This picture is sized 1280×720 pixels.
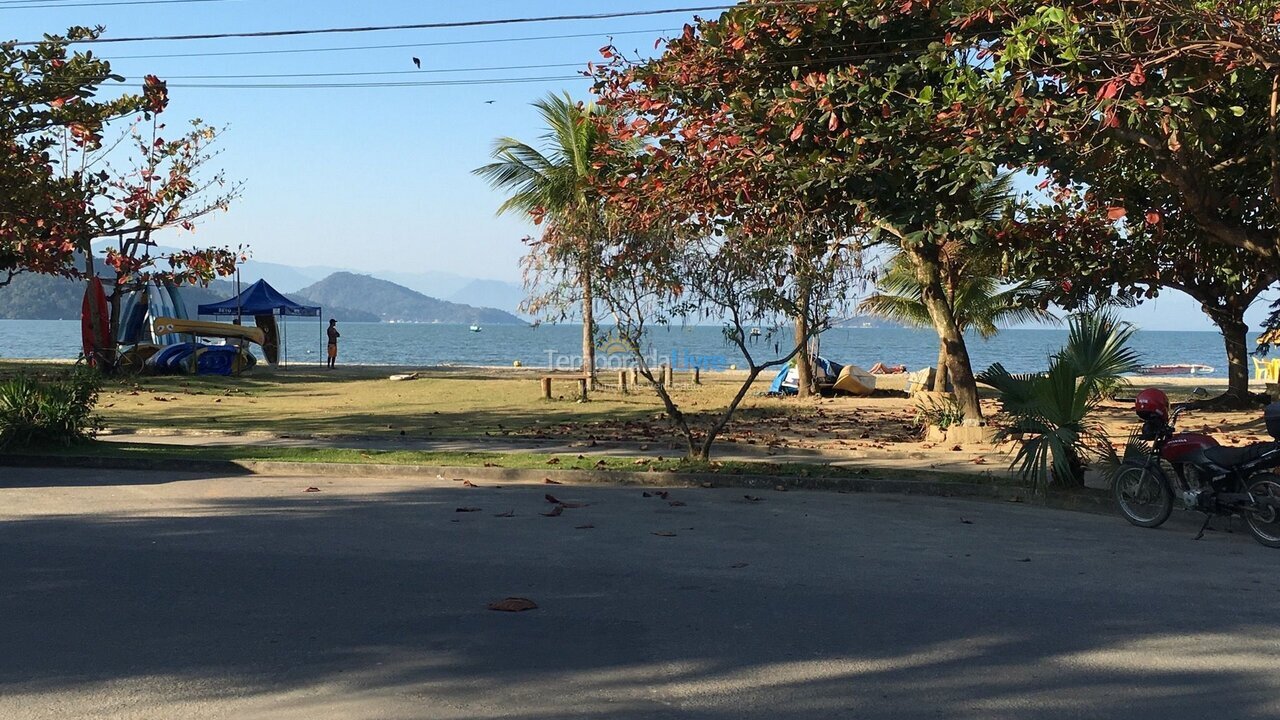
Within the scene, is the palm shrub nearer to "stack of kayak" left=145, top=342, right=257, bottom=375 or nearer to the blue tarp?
"stack of kayak" left=145, top=342, right=257, bottom=375

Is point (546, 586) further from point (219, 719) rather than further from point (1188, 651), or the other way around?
point (1188, 651)

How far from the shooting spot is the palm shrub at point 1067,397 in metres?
11.5

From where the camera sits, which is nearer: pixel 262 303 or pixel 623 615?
pixel 623 615

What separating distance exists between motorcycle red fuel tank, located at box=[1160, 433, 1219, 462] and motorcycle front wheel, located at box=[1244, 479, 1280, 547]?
62 cm

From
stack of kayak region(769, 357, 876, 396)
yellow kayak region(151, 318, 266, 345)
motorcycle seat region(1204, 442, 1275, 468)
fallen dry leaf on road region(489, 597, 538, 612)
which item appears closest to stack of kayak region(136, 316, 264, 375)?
yellow kayak region(151, 318, 266, 345)

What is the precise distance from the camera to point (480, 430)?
19.5 metres

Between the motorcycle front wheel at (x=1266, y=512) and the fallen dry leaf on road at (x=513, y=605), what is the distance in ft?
19.8

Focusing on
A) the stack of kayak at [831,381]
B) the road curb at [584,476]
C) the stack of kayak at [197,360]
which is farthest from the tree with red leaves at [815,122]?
the stack of kayak at [197,360]

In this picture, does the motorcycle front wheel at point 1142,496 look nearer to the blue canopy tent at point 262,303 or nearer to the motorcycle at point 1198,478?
the motorcycle at point 1198,478

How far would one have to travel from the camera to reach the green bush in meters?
14.5

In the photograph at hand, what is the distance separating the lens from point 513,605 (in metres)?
6.84

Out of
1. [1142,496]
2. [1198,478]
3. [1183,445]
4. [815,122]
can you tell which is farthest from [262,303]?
[1198,478]

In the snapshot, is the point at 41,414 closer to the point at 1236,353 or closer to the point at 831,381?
the point at 831,381

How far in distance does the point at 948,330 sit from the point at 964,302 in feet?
26.2
